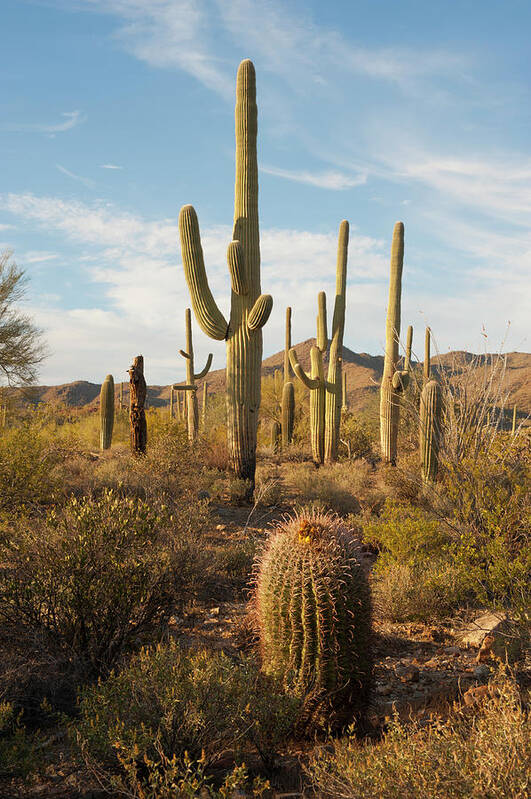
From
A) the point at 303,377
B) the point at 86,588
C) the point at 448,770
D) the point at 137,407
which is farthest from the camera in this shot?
the point at 303,377

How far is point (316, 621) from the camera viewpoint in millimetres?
4293

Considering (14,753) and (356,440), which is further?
(356,440)

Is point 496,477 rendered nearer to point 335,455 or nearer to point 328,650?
point 328,650

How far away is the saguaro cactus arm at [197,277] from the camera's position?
12.6 metres

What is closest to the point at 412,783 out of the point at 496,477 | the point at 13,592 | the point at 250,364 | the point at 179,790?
the point at 179,790

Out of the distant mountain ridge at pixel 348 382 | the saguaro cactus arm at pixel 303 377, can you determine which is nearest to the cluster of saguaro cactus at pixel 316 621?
the saguaro cactus arm at pixel 303 377

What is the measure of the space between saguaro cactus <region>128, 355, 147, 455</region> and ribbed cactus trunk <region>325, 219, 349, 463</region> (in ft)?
18.6

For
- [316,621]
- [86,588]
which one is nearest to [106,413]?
[86,588]

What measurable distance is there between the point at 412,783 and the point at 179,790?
114cm

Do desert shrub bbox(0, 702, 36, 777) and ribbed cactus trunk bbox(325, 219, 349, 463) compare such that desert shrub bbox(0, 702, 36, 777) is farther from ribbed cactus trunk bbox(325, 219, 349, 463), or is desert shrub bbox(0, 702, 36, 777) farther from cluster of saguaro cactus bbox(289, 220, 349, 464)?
ribbed cactus trunk bbox(325, 219, 349, 463)

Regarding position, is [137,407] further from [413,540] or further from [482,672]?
[482,672]

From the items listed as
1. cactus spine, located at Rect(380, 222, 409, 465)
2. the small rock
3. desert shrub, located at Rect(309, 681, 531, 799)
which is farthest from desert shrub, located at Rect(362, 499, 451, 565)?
cactus spine, located at Rect(380, 222, 409, 465)

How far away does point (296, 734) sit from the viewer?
14.1 feet

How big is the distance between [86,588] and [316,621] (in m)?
2.04
